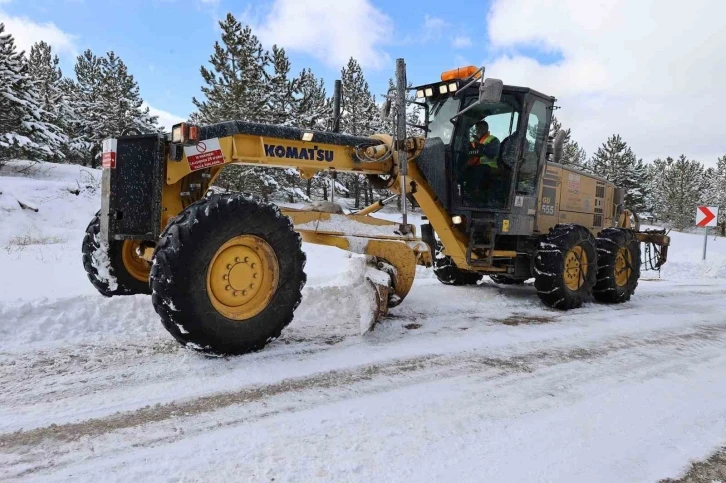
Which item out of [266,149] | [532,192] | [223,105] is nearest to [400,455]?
[266,149]

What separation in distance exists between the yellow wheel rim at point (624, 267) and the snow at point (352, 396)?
1958mm

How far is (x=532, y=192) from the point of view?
6.95m

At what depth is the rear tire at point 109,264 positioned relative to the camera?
4.69 m

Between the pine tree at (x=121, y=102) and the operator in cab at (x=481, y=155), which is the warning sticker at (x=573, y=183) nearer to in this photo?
the operator in cab at (x=481, y=155)

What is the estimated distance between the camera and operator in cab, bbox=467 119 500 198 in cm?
641

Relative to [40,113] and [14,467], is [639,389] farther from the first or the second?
[40,113]

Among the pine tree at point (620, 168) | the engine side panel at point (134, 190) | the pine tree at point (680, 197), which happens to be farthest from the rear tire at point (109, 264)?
the pine tree at point (680, 197)

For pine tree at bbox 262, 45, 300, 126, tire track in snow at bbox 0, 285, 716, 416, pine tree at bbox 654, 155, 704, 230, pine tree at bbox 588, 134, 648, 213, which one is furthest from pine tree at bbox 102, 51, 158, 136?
pine tree at bbox 654, 155, 704, 230

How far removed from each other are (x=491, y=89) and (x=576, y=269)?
3.26 metres

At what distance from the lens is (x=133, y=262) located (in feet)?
16.1

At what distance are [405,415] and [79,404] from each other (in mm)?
1853

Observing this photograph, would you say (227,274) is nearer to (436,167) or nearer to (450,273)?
(436,167)

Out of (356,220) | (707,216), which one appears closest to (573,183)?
(356,220)

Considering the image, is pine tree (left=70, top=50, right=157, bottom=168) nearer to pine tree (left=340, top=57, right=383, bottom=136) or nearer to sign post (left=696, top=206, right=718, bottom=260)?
pine tree (left=340, top=57, right=383, bottom=136)
